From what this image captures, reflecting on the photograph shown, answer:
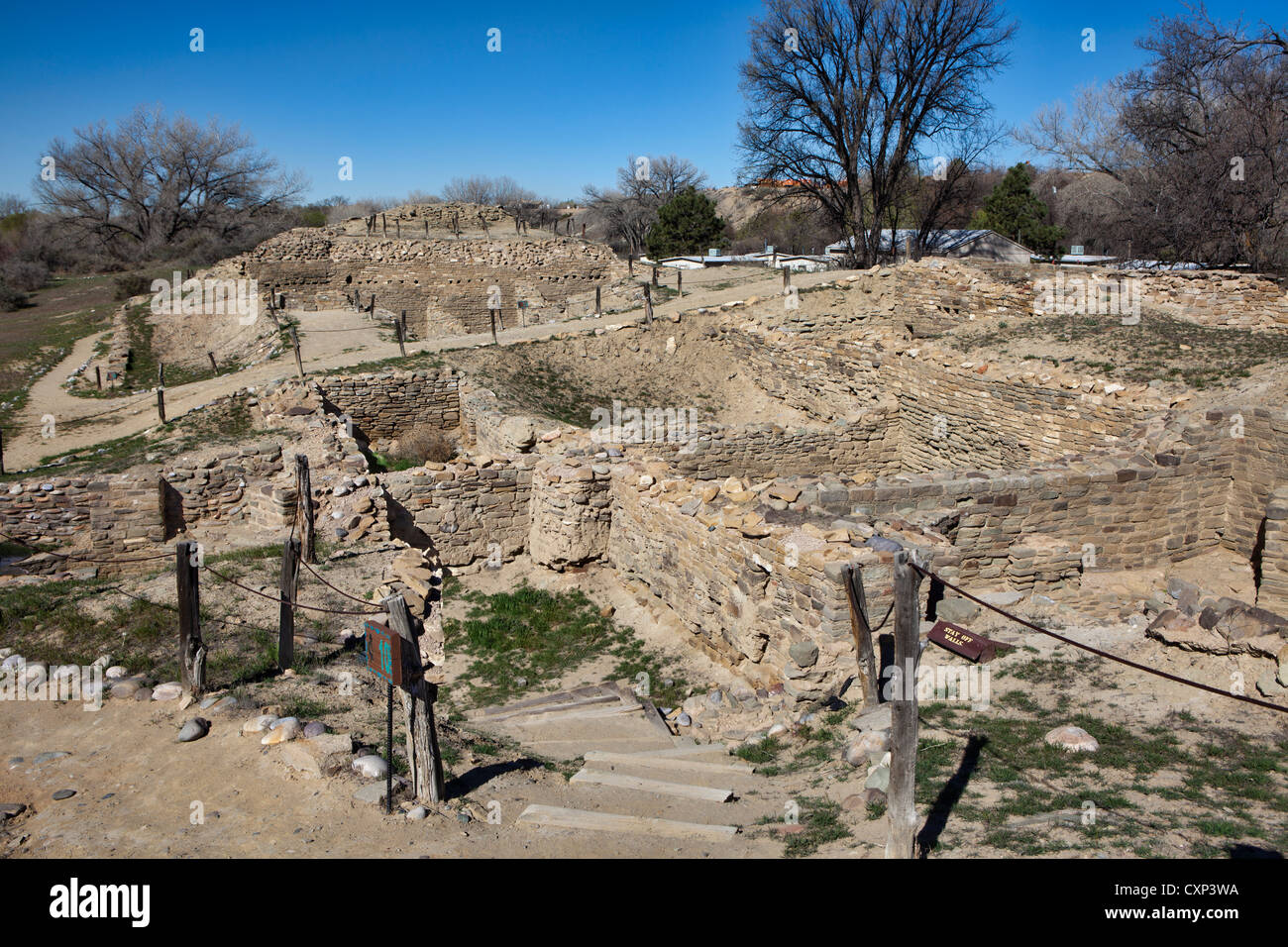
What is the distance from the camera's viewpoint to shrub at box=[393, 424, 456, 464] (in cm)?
1611

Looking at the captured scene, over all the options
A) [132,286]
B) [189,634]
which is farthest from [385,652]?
[132,286]

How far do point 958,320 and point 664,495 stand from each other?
43.4ft

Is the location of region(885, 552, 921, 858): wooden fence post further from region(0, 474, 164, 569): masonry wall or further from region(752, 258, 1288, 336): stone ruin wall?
region(752, 258, 1288, 336): stone ruin wall

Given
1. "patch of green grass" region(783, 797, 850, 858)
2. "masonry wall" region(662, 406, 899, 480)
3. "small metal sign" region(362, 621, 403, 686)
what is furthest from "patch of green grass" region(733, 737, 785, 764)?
"masonry wall" region(662, 406, 899, 480)

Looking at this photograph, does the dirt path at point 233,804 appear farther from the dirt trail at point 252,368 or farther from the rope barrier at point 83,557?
the dirt trail at point 252,368

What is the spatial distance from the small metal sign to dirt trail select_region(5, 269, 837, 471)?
14.2 m

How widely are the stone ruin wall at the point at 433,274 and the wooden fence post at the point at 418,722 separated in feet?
78.8

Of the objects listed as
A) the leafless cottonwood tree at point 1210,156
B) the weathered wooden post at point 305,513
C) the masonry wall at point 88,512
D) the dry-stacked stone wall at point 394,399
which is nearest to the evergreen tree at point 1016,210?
the leafless cottonwood tree at point 1210,156

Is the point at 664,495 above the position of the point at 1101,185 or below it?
below

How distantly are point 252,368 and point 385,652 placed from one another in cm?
1795

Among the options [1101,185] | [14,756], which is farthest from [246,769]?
[1101,185]

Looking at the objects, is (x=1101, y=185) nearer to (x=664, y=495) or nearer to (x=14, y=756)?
(x=664, y=495)

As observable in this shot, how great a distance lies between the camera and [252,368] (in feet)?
67.0

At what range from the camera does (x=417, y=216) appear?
123 feet
